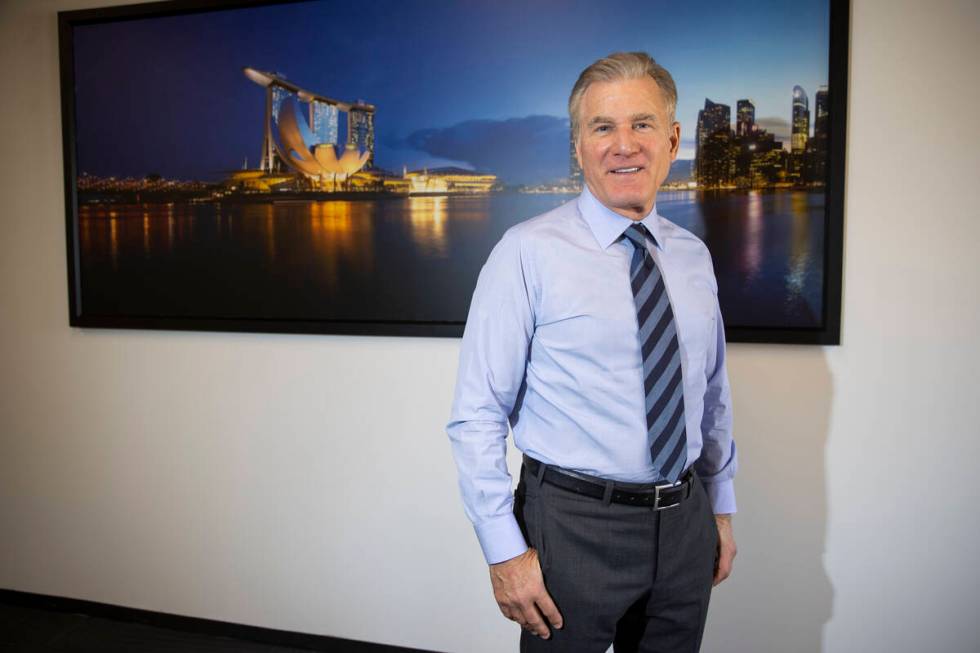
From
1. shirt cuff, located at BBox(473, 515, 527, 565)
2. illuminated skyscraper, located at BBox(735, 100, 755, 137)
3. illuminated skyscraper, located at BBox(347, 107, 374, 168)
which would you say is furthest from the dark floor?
illuminated skyscraper, located at BBox(735, 100, 755, 137)

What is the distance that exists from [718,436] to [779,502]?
0.67 meters

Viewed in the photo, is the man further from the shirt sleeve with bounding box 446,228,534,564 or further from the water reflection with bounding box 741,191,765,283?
the water reflection with bounding box 741,191,765,283

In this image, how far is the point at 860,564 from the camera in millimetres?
2127

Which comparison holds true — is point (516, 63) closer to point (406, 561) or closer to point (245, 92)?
point (245, 92)

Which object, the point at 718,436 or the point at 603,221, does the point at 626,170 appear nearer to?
the point at 603,221

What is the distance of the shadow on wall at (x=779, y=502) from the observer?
2125mm

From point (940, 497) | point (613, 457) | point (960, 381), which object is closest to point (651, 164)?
point (613, 457)

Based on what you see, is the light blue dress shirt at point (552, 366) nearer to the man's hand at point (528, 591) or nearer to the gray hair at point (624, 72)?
the man's hand at point (528, 591)

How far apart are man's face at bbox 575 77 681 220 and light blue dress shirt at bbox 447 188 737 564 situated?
0.06 metres

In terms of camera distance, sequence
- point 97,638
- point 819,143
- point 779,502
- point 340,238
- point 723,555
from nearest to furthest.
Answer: point 723,555 → point 819,143 → point 779,502 → point 340,238 → point 97,638

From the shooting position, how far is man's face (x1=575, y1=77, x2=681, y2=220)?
1.37 meters

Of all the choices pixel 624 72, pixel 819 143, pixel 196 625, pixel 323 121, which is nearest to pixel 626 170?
pixel 624 72

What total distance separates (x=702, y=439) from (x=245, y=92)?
179cm

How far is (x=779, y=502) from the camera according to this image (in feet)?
7.11
